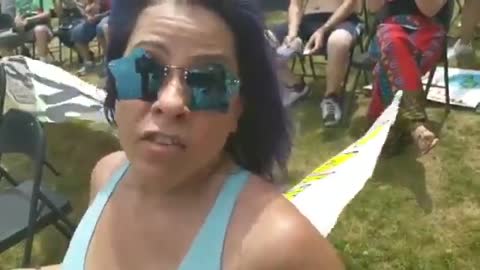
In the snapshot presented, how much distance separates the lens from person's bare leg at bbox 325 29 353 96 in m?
4.11

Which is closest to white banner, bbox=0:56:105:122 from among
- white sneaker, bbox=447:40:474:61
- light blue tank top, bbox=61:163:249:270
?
light blue tank top, bbox=61:163:249:270

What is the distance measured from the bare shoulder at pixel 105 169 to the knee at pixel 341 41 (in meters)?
3.10

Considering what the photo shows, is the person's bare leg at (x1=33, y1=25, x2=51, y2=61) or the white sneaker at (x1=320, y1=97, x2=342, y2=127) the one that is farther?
the person's bare leg at (x1=33, y1=25, x2=51, y2=61)

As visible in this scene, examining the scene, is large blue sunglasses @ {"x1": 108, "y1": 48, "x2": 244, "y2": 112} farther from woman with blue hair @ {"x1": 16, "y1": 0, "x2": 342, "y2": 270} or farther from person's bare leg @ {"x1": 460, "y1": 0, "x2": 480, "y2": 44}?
person's bare leg @ {"x1": 460, "y1": 0, "x2": 480, "y2": 44}

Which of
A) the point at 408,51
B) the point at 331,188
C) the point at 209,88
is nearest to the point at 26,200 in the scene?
the point at 331,188

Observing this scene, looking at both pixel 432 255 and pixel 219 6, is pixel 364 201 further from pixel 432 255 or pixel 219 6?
pixel 219 6

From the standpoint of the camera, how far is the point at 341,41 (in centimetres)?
411

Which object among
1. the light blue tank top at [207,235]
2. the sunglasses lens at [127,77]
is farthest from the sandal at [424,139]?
the sunglasses lens at [127,77]

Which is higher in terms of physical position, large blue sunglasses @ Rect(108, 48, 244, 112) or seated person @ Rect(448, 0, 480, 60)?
large blue sunglasses @ Rect(108, 48, 244, 112)

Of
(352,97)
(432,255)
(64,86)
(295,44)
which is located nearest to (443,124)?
(352,97)

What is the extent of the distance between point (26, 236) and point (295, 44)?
7.43ft

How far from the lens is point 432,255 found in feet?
8.85

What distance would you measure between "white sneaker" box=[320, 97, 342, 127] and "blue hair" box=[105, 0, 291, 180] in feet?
9.85

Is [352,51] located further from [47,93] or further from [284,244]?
[284,244]
